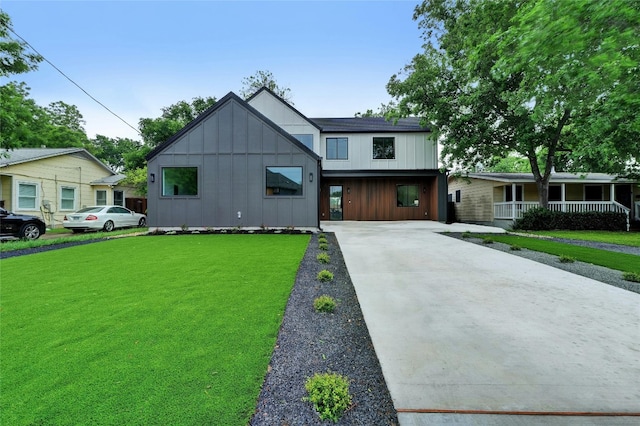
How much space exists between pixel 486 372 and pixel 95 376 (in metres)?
2.64

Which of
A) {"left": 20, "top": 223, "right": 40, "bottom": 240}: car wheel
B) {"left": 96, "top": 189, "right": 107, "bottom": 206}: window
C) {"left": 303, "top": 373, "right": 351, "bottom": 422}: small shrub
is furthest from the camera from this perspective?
{"left": 96, "top": 189, "right": 107, "bottom": 206}: window

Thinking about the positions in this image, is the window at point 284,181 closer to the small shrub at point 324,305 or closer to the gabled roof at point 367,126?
the gabled roof at point 367,126

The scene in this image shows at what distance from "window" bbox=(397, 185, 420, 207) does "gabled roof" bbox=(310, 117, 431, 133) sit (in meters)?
3.38

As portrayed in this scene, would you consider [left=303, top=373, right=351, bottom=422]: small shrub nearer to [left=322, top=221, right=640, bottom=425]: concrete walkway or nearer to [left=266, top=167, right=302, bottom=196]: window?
[left=322, top=221, right=640, bottom=425]: concrete walkway

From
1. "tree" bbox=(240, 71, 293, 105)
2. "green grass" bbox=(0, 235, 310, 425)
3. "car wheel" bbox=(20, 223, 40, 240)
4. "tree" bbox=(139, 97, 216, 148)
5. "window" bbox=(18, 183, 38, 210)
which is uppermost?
"tree" bbox=(240, 71, 293, 105)

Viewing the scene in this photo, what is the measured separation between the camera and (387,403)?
1705 millimetres

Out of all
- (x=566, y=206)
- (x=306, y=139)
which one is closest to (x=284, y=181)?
(x=306, y=139)

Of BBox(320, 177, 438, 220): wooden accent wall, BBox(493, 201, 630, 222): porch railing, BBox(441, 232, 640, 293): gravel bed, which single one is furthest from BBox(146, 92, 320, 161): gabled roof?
BBox(493, 201, 630, 222): porch railing

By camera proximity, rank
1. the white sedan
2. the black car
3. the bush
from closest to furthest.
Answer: the black car → the white sedan → the bush

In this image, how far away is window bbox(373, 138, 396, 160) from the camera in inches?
642

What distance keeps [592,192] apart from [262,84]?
87.2ft

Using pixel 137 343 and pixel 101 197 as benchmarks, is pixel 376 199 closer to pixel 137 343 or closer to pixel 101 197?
pixel 137 343

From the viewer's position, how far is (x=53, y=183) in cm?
1557

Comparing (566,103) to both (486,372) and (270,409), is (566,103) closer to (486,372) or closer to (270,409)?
(486,372)
